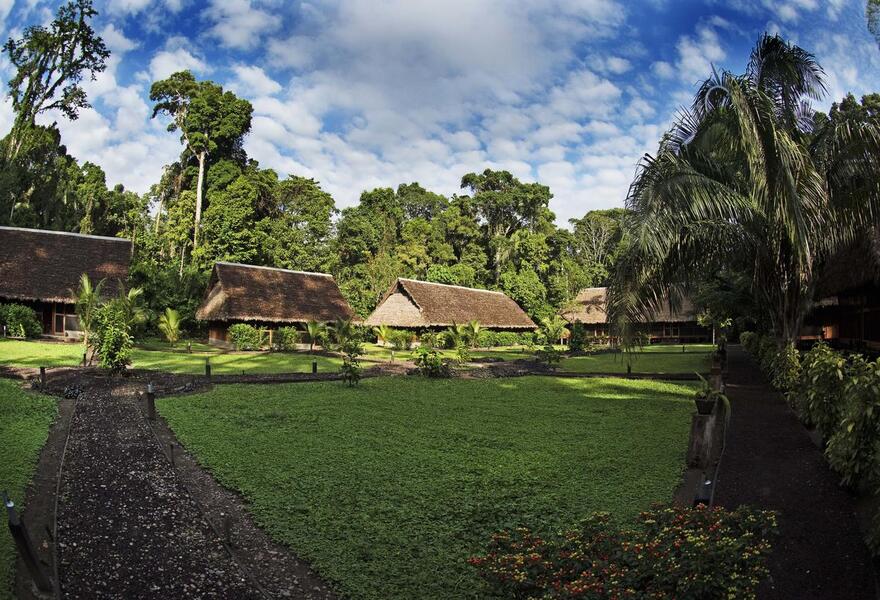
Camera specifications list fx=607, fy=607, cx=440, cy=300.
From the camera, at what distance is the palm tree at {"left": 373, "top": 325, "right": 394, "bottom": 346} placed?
106 feet

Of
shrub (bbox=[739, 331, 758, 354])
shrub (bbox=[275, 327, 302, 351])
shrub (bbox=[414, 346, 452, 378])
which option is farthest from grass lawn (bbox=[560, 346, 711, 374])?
shrub (bbox=[275, 327, 302, 351])

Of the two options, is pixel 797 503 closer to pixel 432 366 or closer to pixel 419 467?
pixel 419 467

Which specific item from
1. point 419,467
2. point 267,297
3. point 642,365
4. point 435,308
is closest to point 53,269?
point 267,297

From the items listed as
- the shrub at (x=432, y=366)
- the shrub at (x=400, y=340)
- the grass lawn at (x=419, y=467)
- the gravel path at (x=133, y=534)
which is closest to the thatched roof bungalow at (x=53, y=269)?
the shrub at (x=400, y=340)

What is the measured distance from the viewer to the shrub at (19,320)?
21.7 metres

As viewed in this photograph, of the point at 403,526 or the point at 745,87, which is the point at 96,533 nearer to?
the point at 403,526

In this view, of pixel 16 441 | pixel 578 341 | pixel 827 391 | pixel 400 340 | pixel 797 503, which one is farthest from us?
pixel 578 341

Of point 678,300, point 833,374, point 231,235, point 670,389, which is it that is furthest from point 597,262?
point 833,374

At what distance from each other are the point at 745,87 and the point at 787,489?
19.9 ft

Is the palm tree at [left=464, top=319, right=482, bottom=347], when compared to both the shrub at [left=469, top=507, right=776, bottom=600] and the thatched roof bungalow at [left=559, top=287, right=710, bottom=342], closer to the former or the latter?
the thatched roof bungalow at [left=559, top=287, right=710, bottom=342]

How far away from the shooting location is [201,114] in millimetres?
A: 40406

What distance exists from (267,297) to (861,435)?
27.4m

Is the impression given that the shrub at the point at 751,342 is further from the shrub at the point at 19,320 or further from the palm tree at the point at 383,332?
the shrub at the point at 19,320

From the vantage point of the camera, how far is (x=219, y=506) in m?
5.94
